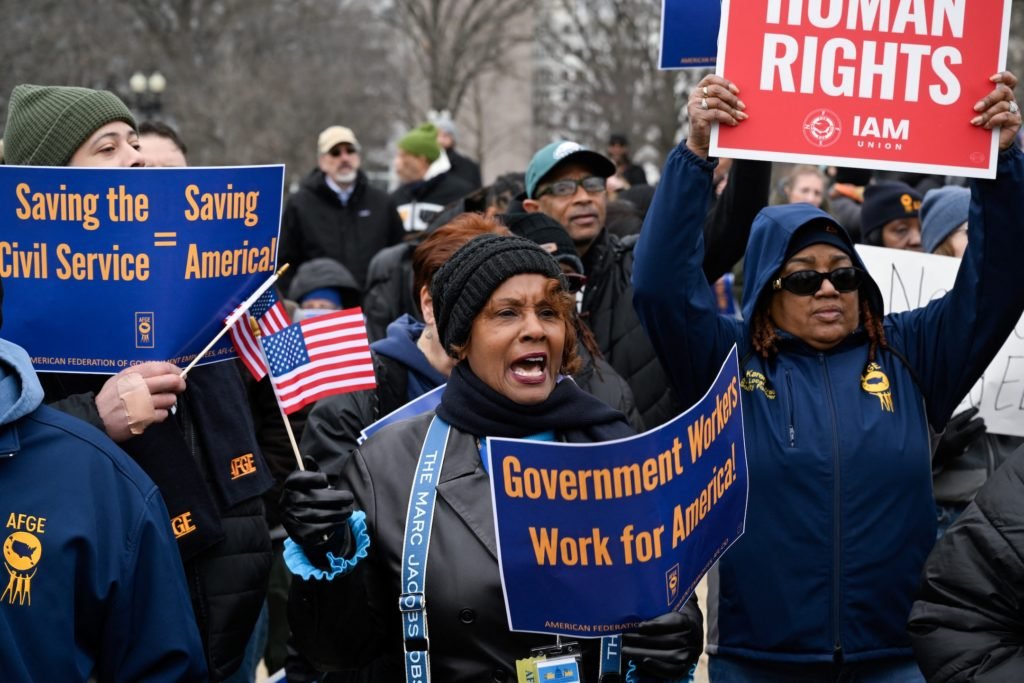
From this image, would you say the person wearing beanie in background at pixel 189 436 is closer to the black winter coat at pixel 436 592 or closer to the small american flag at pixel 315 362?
the small american flag at pixel 315 362

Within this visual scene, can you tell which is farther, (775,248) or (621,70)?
(621,70)

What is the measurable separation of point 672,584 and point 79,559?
129cm

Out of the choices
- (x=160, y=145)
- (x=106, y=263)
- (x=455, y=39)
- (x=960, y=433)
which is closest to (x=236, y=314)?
(x=106, y=263)

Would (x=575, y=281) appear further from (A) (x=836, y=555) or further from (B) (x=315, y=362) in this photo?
(A) (x=836, y=555)

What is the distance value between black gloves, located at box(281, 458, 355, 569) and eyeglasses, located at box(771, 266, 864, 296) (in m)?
1.77

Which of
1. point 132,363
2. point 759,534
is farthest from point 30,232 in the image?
point 759,534

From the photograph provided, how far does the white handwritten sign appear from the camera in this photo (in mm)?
5137

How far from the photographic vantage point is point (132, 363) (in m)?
3.85

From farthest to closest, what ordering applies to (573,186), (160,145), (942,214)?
(573,186)
(942,214)
(160,145)

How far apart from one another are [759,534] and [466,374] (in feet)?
3.86

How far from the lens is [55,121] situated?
13.0 ft

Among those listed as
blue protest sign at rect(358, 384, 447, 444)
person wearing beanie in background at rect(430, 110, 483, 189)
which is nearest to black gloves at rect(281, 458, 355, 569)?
blue protest sign at rect(358, 384, 447, 444)

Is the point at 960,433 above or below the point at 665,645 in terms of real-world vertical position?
above

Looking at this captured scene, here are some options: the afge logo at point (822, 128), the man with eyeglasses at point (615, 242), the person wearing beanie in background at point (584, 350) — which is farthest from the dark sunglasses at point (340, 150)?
the afge logo at point (822, 128)
